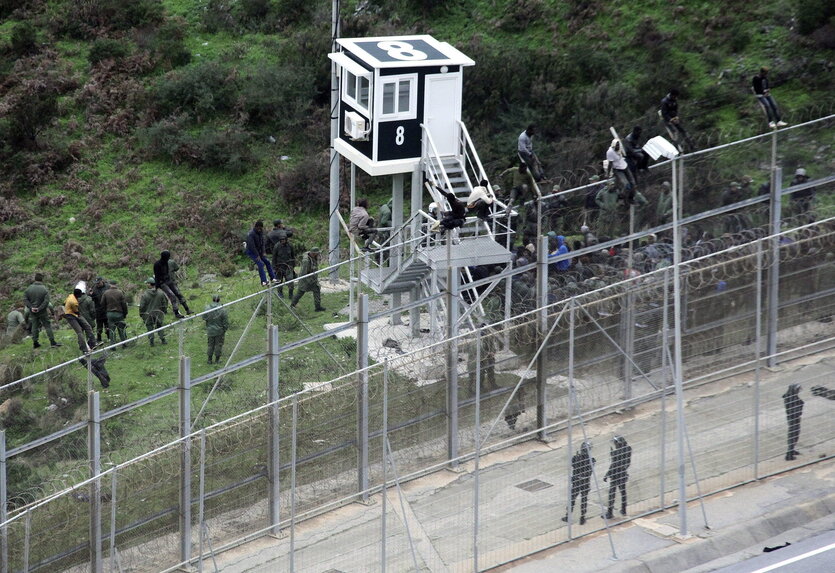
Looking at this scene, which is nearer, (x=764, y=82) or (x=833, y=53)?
(x=764, y=82)

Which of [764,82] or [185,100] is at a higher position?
[764,82]

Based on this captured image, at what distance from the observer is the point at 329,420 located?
18.2m

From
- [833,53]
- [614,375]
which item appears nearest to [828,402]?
[614,375]

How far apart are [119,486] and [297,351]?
11.5 ft

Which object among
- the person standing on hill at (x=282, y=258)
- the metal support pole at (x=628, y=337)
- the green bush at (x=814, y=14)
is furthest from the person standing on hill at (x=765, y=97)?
the green bush at (x=814, y=14)

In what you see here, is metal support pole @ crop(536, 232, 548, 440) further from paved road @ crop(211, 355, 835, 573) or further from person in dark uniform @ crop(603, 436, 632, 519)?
person in dark uniform @ crop(603, 436, 632, 519)

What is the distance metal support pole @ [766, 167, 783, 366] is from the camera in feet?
66.3

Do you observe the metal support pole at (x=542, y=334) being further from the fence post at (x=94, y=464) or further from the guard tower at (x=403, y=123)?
the fence post at (x=94, y=464)

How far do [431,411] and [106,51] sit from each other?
2382 cm

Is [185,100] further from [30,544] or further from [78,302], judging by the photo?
[30,544]

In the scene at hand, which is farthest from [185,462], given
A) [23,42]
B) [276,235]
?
[23,42]

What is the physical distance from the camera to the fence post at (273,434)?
58.4ft

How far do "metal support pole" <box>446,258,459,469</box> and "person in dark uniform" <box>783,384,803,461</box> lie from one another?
14.7ft

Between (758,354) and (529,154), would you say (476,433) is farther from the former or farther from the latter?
(529,154)
